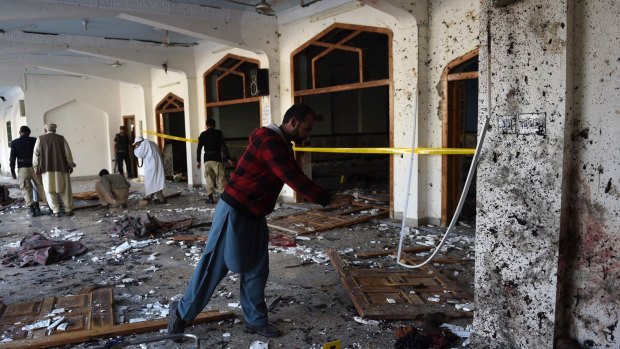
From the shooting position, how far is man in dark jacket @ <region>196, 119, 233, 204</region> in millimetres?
8898

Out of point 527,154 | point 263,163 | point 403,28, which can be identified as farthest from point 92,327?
point 403,28

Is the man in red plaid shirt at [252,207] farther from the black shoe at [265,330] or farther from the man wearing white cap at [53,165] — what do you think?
the man wearing white cap at [53,165]

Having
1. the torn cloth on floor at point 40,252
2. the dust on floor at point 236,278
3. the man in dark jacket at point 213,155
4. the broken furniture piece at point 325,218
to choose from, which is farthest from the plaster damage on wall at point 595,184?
the man in dark jacket at point 213,155

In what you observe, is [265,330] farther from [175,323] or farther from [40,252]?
[40,252]

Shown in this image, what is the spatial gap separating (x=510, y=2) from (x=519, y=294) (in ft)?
5.37

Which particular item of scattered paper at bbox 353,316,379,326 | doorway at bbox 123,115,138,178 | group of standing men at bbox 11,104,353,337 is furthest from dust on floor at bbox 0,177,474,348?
doorway at bbox 123,115,138,178

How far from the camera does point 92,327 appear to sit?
10.8ft

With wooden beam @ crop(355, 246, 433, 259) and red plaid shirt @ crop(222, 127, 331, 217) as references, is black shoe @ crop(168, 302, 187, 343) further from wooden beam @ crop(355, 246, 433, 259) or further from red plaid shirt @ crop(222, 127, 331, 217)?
wooden beam @ crop(355, 246, 433, 259)

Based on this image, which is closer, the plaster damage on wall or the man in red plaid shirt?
the plaster damage on wall

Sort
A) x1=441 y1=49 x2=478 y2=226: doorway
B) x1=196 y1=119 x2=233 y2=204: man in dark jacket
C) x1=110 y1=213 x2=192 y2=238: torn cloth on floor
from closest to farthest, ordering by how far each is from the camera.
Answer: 1. x1=441 y1=49 x2=478 y2=226: doorway
2. x1=110 y1=213 x2=192 y2=238: torn cloth on floor
3. x1=196 y1=119 x2=233 y2=204: man in dark jacket

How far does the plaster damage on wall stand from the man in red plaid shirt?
1.33 m

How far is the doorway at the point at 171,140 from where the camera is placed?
13477 mm

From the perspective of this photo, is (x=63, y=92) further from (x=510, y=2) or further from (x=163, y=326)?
(x=510, y=2)

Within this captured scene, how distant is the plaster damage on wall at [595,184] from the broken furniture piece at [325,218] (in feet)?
13.4
